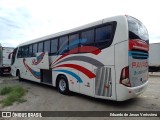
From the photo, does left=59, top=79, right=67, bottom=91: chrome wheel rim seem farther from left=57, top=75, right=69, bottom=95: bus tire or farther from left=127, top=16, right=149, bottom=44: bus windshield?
left=127, top=16, right=149, bottom=44: bus windshield

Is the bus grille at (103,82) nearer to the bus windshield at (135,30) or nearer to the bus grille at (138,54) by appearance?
the bus grille at (138,54)

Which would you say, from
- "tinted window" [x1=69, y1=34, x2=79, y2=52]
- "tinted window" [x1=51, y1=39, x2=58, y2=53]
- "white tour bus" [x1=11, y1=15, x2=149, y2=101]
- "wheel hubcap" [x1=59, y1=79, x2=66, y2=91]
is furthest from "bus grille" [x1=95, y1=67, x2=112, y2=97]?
"tinted window" [x1=51, y1=39, x2=58, y2=53]

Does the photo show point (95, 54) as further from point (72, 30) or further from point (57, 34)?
point (57, 34)

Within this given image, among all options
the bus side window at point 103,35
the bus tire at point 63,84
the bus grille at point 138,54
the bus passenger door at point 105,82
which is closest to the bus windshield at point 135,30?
the bus grille at point 138,54

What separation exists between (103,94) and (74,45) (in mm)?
2766

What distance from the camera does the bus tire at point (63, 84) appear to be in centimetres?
881

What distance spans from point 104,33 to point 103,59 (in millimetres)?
988

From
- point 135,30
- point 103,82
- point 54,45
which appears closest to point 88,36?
point 135,30

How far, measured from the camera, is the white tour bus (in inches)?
241

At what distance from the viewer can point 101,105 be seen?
691cm

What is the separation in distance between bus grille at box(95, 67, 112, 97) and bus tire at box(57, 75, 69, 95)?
2267 millimetres

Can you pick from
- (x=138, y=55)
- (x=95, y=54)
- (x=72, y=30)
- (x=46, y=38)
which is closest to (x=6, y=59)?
(x=46, y=38)

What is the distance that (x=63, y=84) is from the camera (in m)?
9.19

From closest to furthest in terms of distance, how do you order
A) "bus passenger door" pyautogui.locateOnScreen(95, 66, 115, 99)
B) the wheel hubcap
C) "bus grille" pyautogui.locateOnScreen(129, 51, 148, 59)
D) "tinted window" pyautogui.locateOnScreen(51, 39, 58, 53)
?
"bus grille" pyautogui.locateOnScreen(129, 51, 148, 59), "bus passenger door" pyautogui.locateOnScreen(95, 66, 115, 99), the wheel hubcap, "tinted window" pyautogui.locateOnScreen(51, 39, 58, 53)
